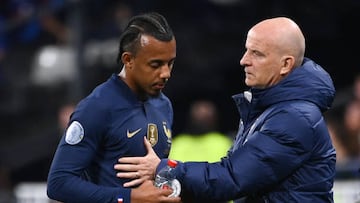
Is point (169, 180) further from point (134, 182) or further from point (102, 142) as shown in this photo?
point (102, 142)

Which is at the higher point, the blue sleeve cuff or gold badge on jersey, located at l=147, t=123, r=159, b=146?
gold badge on jersey, located at l=147, t=123, r=159, b=146

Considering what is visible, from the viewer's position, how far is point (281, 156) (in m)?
4.78

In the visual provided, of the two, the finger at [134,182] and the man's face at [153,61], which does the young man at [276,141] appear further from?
the man's face at [153,61]

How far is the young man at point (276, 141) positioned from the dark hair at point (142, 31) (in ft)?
1.33

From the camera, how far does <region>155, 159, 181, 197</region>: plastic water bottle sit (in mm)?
4848

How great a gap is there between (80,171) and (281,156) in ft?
3.05

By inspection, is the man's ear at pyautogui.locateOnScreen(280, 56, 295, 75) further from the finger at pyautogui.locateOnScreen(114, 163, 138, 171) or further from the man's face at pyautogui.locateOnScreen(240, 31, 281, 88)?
the finger at pyautogui.locateOnScreen(114, 163, 138, 171)

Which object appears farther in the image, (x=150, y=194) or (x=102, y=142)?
(x=102, y=142)

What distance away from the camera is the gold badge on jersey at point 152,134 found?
5.15 meters

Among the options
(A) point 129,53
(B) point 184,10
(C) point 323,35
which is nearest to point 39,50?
(B) point 184,10

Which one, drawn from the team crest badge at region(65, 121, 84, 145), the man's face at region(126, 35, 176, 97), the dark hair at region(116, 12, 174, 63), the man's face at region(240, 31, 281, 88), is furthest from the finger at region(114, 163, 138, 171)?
the man's face at region(240, 31, 281, 88)

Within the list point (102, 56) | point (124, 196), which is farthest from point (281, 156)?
point (102, 56)

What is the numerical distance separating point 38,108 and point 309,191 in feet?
25.2

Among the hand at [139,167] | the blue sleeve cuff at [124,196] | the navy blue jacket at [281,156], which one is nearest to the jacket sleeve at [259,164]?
the navy blue jacket at [281,156]
